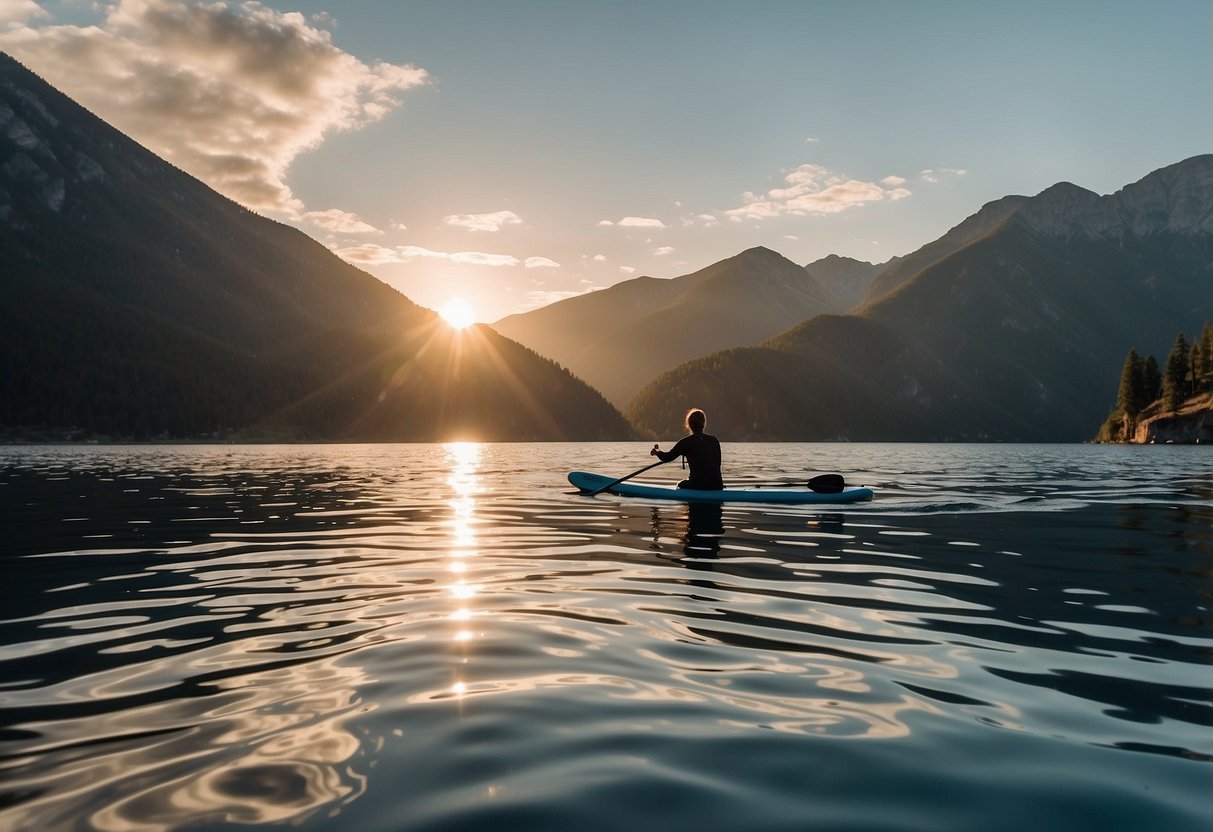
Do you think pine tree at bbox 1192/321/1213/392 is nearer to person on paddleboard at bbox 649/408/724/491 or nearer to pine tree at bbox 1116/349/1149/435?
pine tree at bbox 1116/349/1149/435

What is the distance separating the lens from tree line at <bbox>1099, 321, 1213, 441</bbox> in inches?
5069

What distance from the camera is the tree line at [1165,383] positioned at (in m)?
129

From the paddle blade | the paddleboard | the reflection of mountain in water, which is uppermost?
the paddle blade

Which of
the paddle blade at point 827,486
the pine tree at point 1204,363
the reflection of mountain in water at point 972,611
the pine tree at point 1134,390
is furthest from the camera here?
the pine tree at point 1134,390

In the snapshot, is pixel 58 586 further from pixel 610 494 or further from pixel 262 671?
pixel 610 494

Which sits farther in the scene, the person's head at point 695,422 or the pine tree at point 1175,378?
the pine tree at point 1175,378

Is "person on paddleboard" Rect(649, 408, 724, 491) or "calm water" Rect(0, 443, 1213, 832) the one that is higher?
"person on paddleboard" Rect(649, 408, 724, 491)

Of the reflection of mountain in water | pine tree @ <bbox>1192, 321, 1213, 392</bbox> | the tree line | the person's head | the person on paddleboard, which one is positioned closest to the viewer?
the reflection of mountain in water

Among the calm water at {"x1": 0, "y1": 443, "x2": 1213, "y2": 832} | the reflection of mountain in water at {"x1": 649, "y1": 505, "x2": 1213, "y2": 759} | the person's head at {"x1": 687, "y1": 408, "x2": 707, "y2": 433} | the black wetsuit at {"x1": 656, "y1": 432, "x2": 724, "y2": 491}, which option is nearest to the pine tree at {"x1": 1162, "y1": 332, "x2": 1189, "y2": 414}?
the reflection of mountain in water at {"x1": 649, "y1": 505, "x2": 1213, "y2": 759}

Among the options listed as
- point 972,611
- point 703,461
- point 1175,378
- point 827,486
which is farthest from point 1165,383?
point 972,611

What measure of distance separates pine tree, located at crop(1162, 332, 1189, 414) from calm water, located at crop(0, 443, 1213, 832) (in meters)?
142

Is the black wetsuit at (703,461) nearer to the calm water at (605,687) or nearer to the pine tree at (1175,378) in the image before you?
the calm water at (605,687)

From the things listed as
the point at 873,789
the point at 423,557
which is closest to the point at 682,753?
the point at 873,789

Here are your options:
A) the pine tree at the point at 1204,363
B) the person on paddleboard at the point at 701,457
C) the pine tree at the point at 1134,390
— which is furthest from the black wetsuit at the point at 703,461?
the pine tree at the point at 1134,390
